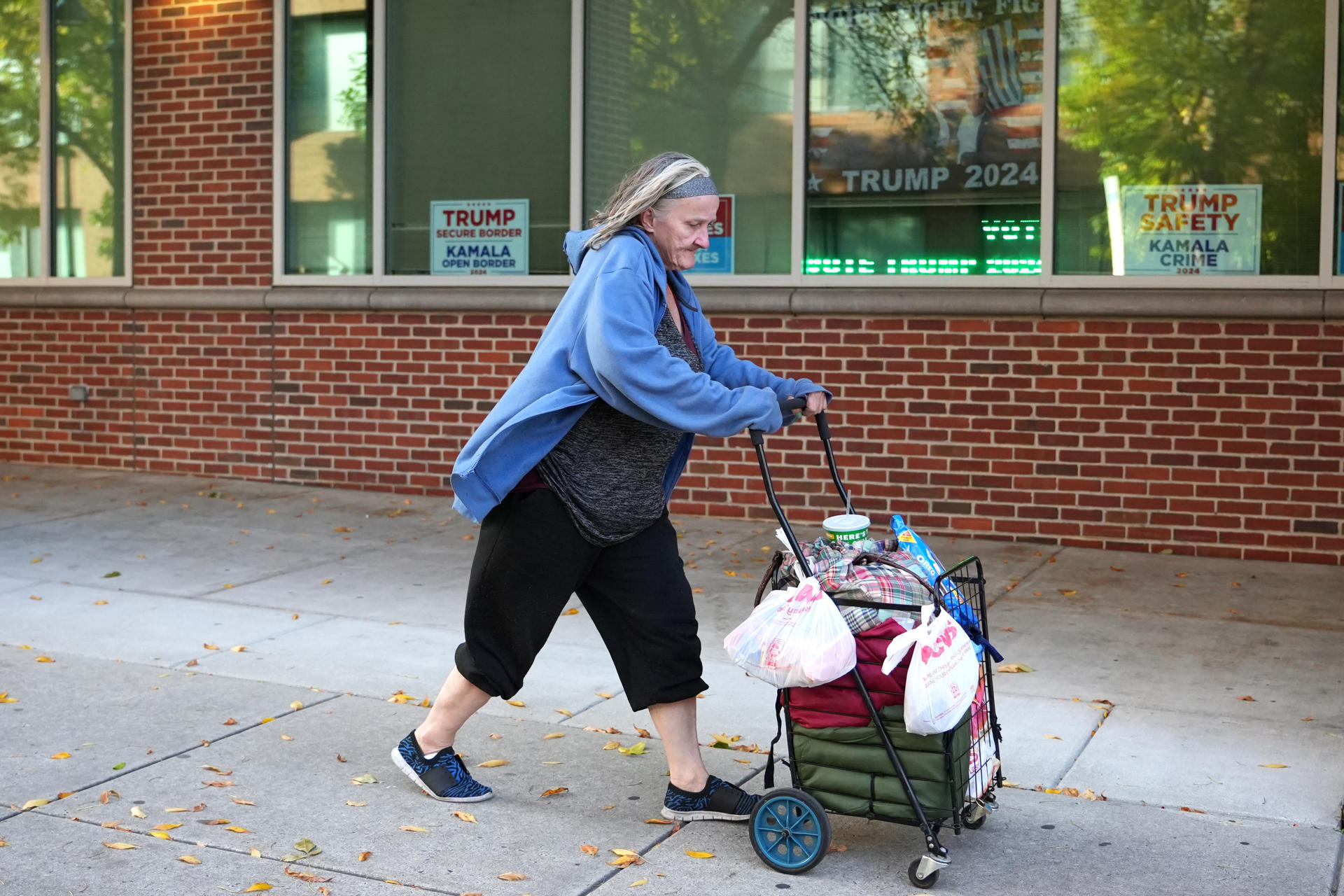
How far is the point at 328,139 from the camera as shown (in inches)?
400

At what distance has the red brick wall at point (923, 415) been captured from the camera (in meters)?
7.82

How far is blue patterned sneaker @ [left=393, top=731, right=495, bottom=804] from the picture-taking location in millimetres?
4309

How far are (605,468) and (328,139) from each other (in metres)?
6.82

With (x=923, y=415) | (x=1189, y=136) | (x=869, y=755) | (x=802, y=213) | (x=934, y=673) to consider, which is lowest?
(x=869, y=755)

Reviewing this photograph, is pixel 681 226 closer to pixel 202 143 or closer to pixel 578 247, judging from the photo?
pixel 578 247

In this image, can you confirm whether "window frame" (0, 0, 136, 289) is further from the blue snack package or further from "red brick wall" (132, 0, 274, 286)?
the blue snack package

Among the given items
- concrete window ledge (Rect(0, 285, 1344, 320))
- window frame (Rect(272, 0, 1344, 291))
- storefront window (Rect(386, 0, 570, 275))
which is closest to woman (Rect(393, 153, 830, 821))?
concrete window ledge (Rect(0, 285, 1344, 320))

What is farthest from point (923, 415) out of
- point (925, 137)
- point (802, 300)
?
point (925, 137)

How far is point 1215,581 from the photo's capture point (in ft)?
24.0

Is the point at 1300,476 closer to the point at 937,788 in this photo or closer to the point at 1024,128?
the point at 1024,128

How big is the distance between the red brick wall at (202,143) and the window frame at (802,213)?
6.7 inches

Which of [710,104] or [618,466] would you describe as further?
[710,104]

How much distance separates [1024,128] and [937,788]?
546 cm

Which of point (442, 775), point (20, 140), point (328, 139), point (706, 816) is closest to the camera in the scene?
point (706, 816)
